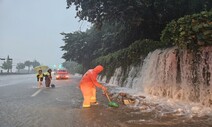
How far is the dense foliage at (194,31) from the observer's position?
39.2 ft

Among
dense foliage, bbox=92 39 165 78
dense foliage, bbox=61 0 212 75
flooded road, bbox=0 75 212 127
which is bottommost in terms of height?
flooded road, bbox=0 75 212 127

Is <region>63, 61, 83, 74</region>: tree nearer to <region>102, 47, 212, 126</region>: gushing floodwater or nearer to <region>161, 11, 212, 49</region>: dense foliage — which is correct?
<region>102, 47, 212, 126</region>: gushing floodwater

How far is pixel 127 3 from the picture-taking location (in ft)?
70.9

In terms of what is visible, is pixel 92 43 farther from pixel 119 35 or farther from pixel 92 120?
pixel 92 120

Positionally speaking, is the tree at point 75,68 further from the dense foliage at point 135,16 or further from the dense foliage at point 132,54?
the dense foliage at point 135,16

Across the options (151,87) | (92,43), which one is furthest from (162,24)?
(92,43)

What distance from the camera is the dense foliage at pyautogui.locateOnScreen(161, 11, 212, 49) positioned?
39.2 ft

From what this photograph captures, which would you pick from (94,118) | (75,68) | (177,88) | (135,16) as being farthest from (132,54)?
(75,68)

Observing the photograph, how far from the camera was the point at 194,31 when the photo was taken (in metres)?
12.2

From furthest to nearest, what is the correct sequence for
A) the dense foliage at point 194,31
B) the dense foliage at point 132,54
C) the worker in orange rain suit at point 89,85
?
the dense foliage at point 132,54
the dense foliage at point 194,31
the worker in orange rain suit at point 89,85

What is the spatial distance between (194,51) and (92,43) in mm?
38087

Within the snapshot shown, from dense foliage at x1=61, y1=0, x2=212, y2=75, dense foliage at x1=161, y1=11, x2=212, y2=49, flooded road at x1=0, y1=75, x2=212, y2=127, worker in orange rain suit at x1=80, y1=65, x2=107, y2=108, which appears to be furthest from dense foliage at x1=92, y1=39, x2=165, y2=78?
flooded road at x1=0, y1=75, x2=212, y2=127

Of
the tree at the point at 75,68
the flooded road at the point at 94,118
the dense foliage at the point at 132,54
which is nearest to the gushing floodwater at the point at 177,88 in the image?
the flooded road at the point at 94,118

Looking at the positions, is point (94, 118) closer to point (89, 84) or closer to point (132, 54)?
point (89, 84)
